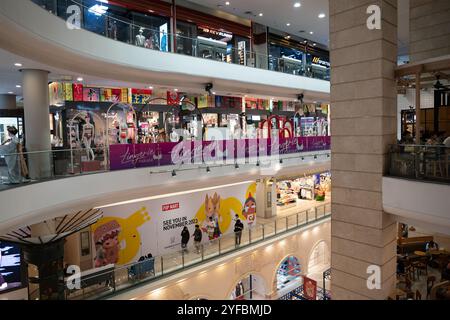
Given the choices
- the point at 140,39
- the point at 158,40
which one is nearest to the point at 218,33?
the point at 158,40

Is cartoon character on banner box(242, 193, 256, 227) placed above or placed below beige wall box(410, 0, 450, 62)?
below

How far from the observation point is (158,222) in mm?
12109

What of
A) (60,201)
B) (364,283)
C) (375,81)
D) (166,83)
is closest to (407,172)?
(375,81)

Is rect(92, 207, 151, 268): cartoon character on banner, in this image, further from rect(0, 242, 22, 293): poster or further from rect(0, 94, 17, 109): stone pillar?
rect(0, 94, 17, 109): stone pillar

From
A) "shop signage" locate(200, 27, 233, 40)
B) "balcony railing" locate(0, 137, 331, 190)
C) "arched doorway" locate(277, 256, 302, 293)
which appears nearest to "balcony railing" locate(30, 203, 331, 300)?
"arched doorway" locate(277, 256, 302, 293)

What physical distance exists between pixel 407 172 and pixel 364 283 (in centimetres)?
265

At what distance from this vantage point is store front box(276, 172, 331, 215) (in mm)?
20478

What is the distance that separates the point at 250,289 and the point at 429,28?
12.5 metres

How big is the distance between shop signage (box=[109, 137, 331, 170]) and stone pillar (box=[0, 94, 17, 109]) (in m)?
8.96

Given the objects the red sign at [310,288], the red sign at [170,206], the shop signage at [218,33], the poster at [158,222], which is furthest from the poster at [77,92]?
the red sign at [310,288]

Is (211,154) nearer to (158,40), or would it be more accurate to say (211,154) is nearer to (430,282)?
(158,40)

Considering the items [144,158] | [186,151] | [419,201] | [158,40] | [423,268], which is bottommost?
[423,268]

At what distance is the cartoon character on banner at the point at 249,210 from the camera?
15.8 metres

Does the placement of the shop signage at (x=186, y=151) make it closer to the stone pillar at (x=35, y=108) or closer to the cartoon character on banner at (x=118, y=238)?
the stone pillar at (x=35, y=108)
